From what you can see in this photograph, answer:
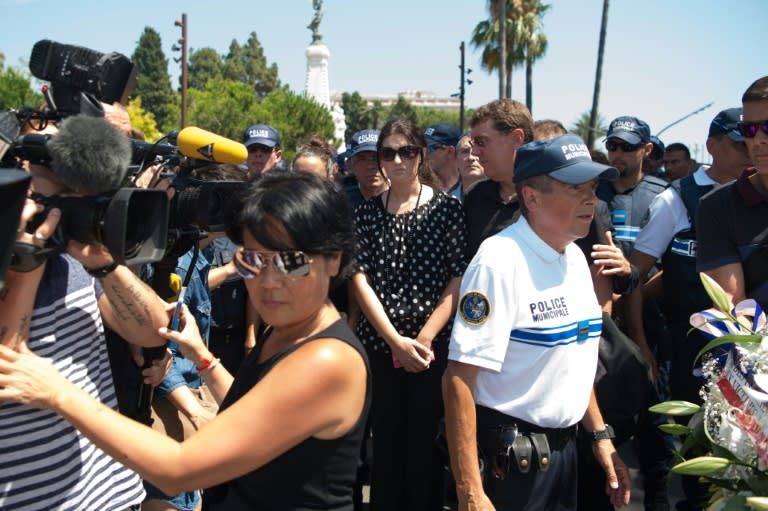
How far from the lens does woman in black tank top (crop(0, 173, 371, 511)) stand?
1655 millimetres

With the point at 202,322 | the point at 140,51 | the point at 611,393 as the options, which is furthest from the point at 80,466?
the point at 140,51

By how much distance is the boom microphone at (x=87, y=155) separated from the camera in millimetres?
1696

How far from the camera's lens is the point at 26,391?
162 cm

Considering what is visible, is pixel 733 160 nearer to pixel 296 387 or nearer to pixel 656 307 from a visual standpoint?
pixel 656 307

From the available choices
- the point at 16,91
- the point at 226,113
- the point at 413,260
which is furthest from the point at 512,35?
the point at 413,260

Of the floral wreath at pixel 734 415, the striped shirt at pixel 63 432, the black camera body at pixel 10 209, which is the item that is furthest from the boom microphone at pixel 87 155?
the floral wreath at pixel 734 415

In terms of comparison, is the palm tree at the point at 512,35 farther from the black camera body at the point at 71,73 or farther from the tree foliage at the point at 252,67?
the tree foliage at the point at 252,67

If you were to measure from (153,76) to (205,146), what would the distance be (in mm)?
83011

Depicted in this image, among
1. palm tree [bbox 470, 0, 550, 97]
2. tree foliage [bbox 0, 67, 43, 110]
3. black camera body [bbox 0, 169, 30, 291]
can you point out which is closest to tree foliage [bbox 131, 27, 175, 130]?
palm tree [bbox 470, 0, 550, 97]

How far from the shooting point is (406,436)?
397 centimetres

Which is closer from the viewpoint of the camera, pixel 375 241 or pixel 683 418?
pixel 683 418

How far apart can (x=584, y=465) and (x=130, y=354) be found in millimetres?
2194

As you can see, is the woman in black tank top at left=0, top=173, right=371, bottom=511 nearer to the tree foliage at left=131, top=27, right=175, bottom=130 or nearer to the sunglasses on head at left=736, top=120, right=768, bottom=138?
the sunglasses on head at left=736, top=120, right=768, bottom=138

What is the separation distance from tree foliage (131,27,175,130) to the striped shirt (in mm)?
74634
